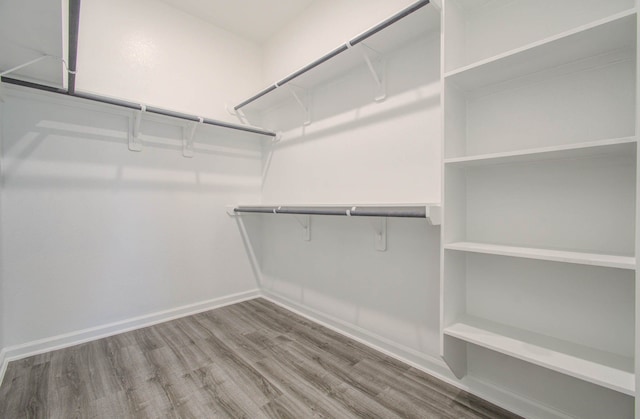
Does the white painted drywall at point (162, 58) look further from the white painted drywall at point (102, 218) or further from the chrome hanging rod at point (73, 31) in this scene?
the chrome hanging rod at point (73, 31)

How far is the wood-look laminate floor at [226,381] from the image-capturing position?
1249mm

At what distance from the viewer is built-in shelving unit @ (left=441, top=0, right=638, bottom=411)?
0.97 m

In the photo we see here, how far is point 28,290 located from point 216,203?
4.15 ft

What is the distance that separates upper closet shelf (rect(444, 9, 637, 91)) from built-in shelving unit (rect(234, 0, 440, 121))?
1.28 feet

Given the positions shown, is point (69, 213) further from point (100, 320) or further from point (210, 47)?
point (210, 47)

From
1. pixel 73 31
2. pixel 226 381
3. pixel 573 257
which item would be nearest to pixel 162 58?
pixel 73 31

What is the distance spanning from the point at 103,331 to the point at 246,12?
2608 mm

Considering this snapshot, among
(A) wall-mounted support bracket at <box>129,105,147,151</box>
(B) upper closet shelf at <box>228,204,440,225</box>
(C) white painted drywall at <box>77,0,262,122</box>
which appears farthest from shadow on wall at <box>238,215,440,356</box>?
(C) white painted drywall at <box>77,0,262,122</box>

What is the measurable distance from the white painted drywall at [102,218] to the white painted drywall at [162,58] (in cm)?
22

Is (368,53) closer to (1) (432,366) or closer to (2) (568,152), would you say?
(2) (568,152)

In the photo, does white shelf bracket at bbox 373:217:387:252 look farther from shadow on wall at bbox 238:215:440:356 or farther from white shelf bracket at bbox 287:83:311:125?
white shelf bracket at bbox 287:83:311:125

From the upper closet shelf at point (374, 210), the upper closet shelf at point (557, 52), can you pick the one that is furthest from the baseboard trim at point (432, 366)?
the upper closet shelf at point (557, 52)

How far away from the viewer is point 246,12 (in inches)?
90.8

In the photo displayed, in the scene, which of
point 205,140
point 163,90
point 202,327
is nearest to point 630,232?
point 202,327
